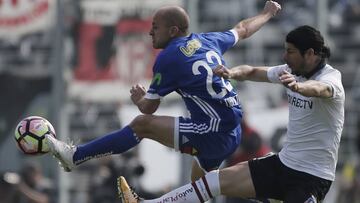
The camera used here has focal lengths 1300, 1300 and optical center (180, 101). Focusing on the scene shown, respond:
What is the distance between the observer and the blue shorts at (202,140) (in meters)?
10.6

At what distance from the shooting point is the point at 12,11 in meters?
15.0

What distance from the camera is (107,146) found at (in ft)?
34.9

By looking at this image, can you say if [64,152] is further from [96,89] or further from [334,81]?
[96,89]

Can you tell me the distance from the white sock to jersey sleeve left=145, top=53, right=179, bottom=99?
791 mm

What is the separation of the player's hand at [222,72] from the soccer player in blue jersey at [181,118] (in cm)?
69

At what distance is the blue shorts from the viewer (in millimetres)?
10570

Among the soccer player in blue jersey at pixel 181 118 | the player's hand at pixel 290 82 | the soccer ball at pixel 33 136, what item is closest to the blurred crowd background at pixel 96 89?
the soccer ball at pixel 33 136

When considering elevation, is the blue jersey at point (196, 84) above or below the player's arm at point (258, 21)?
below

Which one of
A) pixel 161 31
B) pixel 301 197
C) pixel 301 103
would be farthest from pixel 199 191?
pixel 161 31

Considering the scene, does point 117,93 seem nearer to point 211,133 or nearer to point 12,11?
point 12,11

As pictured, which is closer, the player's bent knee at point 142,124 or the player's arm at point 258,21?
the player's bent knee at point 142,124

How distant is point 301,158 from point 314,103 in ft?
1.50

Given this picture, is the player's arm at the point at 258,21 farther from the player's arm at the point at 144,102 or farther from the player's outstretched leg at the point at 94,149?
the player's outstretched leg at the point at 94,149

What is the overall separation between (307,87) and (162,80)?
1.58 metres
